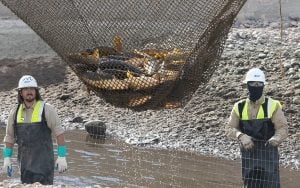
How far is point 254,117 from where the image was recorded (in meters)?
8.00

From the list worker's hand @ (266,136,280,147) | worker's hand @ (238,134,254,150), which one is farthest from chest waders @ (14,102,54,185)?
worker's hand @ (266,136,280,147)

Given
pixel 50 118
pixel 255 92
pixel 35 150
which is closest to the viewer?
pixel 255 92

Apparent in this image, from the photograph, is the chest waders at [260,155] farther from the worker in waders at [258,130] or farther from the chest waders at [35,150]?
the chest waders at [35,150]

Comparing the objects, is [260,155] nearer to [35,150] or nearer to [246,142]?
[246,142]

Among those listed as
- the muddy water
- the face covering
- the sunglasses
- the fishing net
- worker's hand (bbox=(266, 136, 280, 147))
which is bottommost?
the muddy water

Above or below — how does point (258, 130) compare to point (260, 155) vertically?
above

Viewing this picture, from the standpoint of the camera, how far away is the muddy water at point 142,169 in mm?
11094

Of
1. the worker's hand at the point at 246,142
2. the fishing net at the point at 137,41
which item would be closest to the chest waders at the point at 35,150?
the fishing net at the point at 137,41

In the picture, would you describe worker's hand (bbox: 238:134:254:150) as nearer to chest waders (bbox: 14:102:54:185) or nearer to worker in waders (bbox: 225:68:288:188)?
worker in waders (bbox: 225:68:288:188)

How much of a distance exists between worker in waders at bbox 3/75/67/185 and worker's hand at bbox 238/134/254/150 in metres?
1.91

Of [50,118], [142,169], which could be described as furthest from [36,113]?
[142,169]

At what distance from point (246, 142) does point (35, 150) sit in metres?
2.28

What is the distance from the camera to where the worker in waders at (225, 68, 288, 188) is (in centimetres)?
795

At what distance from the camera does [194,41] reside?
9.65 m
